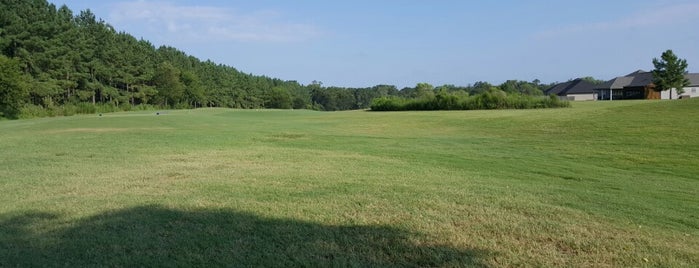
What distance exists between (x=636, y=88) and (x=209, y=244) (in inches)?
3900

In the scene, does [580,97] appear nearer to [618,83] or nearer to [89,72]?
[618,83]

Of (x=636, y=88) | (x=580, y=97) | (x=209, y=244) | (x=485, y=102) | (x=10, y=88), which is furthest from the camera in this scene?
(x=580, y=97)

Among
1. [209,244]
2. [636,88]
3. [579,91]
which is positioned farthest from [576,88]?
[209,244]

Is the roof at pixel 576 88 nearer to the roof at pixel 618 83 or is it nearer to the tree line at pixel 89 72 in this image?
the roof at pixel 618 83

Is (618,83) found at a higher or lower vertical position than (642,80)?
lower

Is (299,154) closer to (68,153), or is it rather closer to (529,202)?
(68,153)

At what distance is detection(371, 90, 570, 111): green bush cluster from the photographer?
196 ft

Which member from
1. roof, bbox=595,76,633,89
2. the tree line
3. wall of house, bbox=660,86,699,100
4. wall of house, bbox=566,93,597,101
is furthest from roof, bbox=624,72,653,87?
the tree line

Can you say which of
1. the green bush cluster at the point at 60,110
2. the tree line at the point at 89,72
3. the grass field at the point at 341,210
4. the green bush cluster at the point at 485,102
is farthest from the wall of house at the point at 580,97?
the grass field at the point at 341,210

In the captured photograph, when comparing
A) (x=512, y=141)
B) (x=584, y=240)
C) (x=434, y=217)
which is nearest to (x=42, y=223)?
(x=434, y=217)

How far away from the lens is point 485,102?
62688 millimetres

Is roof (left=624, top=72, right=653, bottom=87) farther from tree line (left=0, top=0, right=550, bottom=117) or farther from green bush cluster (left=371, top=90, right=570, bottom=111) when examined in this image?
green bush cluster (left=371, top=90, right=570, bottom=111)

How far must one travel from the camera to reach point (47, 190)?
8.54 meters

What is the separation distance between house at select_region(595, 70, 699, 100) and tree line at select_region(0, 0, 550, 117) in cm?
1799
